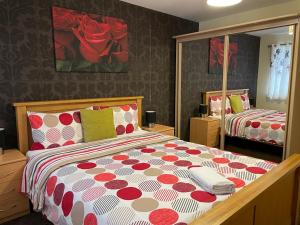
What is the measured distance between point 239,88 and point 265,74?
15.4 inches

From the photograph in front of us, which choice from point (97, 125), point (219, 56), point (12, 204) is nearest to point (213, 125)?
point (219, 56)

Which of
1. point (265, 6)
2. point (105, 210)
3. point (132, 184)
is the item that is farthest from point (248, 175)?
point (265, 6)

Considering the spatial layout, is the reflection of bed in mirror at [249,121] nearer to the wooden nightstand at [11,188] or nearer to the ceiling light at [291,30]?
the ceiling light at [291,30]

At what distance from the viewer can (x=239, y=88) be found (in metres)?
3.32

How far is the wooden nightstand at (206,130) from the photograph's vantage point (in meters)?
3.65

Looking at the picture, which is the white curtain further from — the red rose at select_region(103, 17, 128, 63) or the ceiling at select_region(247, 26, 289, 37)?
the red rose at select_region(103, 17, 128, 63)

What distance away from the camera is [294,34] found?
2.62 m

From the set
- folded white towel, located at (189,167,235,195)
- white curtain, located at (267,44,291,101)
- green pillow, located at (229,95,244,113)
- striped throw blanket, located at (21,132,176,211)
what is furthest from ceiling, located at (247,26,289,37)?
folded white towel, located at (189,167,235,195)

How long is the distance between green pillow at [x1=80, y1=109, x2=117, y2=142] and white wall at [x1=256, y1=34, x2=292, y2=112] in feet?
6.64

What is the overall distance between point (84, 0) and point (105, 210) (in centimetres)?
254

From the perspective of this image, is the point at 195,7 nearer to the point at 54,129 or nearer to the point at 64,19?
the point at 64,19

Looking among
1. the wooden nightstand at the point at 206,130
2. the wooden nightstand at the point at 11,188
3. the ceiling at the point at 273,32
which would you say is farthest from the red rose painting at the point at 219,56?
the wooden nightstand at the point at 11,188

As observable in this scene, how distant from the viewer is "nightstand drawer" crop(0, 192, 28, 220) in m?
2.11

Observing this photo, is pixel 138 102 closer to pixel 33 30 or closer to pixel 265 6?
pixel 33 30
